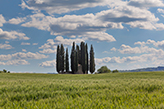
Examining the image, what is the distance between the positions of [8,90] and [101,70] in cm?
6436

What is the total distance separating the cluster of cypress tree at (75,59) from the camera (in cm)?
6625

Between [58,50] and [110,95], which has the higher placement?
[58,50]

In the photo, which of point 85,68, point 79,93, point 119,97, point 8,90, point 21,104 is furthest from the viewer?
point 85,68

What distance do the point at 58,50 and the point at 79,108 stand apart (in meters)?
64.6

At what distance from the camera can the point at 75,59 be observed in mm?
66375

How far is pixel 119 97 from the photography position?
28.8 feet

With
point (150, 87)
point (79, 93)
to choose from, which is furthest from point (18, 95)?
point (150, 87)

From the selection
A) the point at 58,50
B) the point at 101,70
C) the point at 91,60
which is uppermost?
the point at 58,50

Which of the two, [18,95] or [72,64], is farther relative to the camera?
[72,64]

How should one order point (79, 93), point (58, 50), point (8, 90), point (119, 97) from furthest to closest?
point (58, 50) < point (8, 90) < point (79, 93) < point (119, 97)

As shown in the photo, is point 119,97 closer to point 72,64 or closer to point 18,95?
point 18,95

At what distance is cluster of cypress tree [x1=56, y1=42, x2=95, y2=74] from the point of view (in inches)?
2608

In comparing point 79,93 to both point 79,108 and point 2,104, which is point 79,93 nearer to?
point 79,108

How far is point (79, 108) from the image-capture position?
693 centimetres
